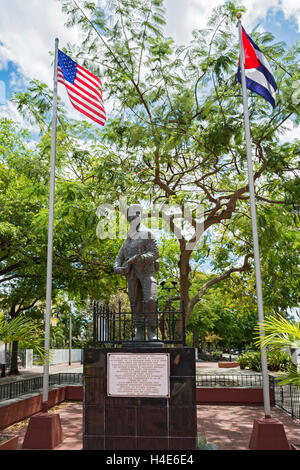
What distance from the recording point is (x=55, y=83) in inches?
383

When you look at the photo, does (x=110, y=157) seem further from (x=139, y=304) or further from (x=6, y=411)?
(x=6, y=411)

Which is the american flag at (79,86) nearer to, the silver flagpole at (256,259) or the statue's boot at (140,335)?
the silver flagpole at (256,259)

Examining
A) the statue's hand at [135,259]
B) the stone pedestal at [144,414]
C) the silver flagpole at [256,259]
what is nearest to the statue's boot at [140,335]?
the stone pedestal at [144,414]

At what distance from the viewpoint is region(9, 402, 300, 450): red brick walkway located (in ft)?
27.5

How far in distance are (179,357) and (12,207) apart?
11.1 meters

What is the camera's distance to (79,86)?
32.6 feet

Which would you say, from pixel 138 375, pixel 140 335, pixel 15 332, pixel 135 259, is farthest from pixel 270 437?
pixel 15 332

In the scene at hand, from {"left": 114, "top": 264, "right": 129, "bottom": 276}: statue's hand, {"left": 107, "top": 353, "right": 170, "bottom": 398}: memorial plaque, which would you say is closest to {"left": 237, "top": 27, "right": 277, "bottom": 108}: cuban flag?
{"left": 114, "top": 264, "right": 129, "bottom": 276}: statue's hand

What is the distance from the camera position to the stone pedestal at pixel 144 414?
21.8 ft

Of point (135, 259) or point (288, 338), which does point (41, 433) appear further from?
point (288, 338)

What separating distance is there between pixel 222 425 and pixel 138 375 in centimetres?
456

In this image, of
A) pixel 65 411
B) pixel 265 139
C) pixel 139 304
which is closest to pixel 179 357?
pixel 139 304

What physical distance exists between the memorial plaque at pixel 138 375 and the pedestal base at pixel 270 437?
6.51 ft

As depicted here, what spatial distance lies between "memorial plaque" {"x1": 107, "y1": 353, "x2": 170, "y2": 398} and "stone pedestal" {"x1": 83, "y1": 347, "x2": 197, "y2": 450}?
0.07 m
